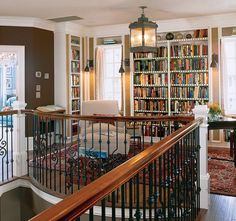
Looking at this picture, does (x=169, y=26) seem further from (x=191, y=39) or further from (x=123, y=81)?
(x=123, y=81)

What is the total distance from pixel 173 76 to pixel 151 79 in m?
0.53

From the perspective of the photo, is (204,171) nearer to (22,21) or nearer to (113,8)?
(113,8)

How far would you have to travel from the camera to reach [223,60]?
22.5 feet

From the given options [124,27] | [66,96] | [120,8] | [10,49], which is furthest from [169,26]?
[10,49]

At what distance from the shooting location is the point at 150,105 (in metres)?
7.66

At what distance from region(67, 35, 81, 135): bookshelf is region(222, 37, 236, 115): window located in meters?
3.46

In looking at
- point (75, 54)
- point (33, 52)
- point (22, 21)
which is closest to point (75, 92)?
point (75, 54)

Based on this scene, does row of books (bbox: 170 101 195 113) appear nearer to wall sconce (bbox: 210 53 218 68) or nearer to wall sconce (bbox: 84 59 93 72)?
wall sconce (bbox: 210 53 218 68)

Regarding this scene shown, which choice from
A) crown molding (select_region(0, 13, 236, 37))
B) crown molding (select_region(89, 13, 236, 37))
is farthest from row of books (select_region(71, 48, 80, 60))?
crown molding (select_region(89, 13, 236, 37))

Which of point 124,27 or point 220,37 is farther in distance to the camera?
point 124,27

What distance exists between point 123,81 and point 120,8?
2124 mm

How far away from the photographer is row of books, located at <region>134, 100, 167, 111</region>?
754cm

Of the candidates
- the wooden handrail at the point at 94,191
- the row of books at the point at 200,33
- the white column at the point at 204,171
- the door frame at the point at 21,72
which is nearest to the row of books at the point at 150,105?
the row of books at the point at 200,33

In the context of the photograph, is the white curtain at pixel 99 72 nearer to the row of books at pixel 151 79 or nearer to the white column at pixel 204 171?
the row of books at pixel 151 79
